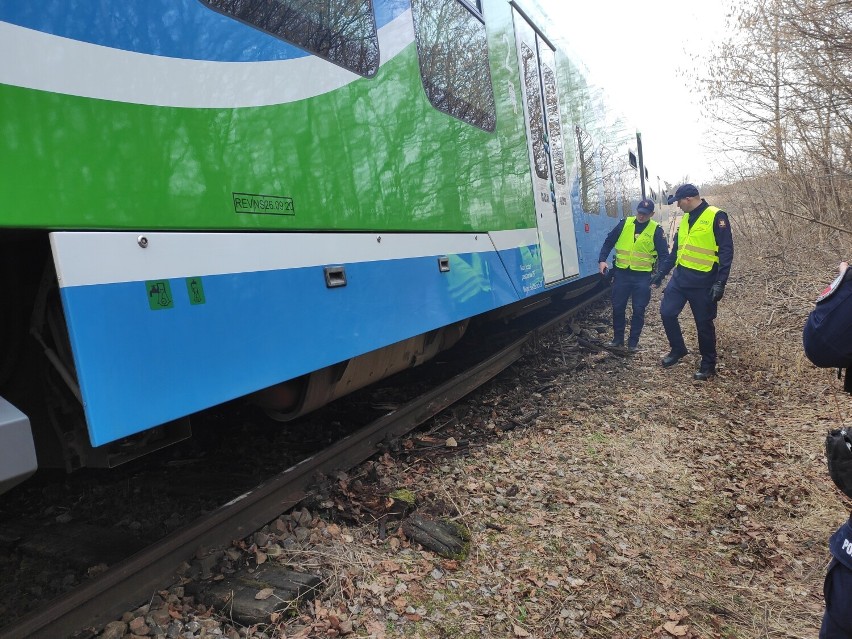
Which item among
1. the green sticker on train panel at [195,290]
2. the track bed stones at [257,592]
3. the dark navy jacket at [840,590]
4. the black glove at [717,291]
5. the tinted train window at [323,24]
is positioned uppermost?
the tinted train window at [323,24]

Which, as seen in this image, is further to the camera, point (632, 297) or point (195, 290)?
point (632, 297)

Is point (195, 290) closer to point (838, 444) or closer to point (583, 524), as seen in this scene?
point (838, 444)

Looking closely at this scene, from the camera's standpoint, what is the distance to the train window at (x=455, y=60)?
162 inches

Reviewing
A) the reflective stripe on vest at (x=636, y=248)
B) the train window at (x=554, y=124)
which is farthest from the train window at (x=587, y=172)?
the train window at (x=554, y=124)

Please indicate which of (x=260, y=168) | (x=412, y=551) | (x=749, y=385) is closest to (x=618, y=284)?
(x=749, y=385)

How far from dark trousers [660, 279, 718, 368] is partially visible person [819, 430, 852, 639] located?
512cm

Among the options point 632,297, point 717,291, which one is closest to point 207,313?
point 717,291

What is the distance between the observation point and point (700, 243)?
6621 millimetres

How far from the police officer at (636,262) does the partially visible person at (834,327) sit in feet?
20.4

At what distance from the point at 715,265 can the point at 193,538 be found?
5.75 m

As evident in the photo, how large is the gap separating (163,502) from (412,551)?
1.55 meters

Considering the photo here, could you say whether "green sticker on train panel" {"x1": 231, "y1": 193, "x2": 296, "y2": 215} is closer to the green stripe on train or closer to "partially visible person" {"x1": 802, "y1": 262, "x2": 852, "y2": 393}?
the green stripe on train

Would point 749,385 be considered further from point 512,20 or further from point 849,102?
point 849,102

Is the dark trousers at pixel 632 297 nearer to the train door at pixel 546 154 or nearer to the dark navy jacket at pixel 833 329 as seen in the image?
the train door at pixel 546 154
